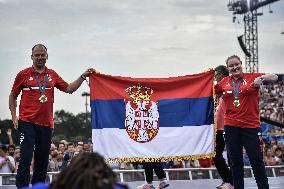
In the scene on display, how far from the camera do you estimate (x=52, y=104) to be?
7039 mm

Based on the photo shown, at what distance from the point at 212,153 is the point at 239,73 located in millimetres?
2017

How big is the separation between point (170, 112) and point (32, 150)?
2853 mm

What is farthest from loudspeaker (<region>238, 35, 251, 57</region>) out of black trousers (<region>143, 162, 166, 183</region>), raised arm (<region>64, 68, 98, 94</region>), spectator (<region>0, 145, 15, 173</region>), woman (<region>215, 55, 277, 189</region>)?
woman (<region>215, 55, 277, 189</region>)

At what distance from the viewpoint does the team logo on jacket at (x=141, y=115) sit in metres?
8.73

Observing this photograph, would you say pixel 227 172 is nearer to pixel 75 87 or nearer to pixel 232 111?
pixel 232 111

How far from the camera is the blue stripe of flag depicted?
8766mm

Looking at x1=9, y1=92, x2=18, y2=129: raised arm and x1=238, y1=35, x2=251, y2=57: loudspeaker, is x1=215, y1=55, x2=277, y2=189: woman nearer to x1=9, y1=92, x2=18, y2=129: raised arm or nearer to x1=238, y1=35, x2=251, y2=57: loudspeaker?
x1=9, y1=92, x2=18, y2=129: raised arm

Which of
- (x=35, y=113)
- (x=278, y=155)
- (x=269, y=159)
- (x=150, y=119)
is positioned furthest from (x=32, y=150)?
(x=278, y=155)

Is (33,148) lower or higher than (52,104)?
lower

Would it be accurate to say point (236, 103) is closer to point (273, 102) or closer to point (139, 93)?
point (139, 93)

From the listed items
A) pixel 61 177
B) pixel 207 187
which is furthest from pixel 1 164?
pixel 61 177

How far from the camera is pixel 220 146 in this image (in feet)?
28.3

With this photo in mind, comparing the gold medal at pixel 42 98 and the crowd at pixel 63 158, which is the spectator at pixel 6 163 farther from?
the gold medal at pixel 42 98

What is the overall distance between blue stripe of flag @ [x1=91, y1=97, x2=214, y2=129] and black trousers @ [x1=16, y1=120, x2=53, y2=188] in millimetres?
1805
